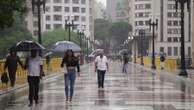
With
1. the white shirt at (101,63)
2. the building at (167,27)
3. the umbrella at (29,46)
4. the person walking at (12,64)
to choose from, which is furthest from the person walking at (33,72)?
the building at (167,27)

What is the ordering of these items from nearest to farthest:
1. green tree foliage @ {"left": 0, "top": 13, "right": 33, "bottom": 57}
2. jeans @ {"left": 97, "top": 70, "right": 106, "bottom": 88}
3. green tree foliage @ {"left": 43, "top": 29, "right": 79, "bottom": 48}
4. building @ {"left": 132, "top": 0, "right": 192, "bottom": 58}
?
jeans @ {"left": 97, "top": 70, "right": 106, "bottom": 88} → green tree foliage @ {"left": 0, "top": 13, "right": 33, "bottom": 57} → green tree foliage @ {"left": 43, "top": 29, "right": 79, "bottom": 48} → building @ {"left": 132, "top": 0, "right": 192, "bottom": 58}

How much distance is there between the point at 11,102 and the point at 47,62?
3409 cm

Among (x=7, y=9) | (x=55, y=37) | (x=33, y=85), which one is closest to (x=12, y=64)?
(x=7, y=9)

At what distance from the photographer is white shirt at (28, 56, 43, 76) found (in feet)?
70.4

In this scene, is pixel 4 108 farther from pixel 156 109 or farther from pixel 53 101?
pixel 156 109

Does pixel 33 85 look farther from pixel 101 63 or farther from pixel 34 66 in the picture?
pixel 101 63

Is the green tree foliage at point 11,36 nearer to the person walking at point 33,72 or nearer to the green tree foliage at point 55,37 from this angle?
the green tree foliage at point 55,37

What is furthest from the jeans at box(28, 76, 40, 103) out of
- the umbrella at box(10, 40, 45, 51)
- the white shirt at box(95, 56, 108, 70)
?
the white shirt at box(95, 56, 108, 70)

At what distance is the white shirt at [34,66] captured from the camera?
21.5 m

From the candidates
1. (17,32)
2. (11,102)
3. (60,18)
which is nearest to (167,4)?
(60,18)

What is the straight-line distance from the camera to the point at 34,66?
70.7 feet

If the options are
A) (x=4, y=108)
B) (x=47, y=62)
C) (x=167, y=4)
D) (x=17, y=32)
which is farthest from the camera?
(x=167, y=4)

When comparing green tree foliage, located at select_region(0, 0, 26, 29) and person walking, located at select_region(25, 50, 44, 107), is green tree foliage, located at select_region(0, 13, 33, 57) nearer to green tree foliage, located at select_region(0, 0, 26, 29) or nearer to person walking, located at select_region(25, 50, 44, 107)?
green tree foliage, located at select_region(0, 0, 26, 29)

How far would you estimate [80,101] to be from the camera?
22359 millimetres
